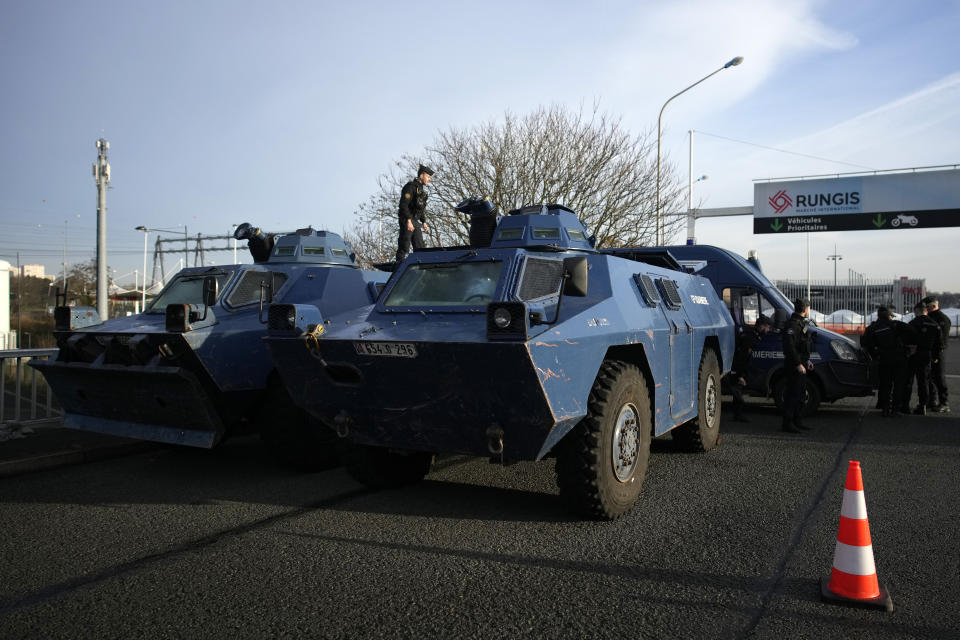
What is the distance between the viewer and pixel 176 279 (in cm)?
834

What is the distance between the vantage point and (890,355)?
10992 millimetres

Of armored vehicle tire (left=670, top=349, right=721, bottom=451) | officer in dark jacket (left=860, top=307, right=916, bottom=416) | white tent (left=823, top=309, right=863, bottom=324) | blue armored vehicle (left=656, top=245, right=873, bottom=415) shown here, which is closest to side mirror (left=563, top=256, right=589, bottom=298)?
armored vehicle tire (left=670, top=349, right=721, bottom=451)

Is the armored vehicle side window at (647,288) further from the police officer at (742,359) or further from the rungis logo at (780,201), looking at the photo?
the rungis logo at (780,201)

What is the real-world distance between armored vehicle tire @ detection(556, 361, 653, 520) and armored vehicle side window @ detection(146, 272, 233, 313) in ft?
14.6

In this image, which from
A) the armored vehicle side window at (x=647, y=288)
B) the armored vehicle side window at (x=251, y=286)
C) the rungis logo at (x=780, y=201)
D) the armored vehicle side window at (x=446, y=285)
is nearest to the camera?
the armored vehicle side window at (x=446, y=285)

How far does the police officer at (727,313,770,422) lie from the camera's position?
10.5 m

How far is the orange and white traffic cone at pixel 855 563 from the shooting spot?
3.77 metres

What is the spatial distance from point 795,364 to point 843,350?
1474 millimetres

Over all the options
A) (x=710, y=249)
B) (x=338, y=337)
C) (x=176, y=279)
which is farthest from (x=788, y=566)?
(x=710, y=249)

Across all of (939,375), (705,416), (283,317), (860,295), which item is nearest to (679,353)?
(705,416)

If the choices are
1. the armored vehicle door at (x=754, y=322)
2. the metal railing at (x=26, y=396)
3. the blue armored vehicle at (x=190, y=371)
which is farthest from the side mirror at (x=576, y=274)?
the armored vehicle door at (x=754, y=322)

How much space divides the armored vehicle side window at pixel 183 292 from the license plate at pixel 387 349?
3374mm

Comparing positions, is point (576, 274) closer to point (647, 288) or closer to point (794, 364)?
point (647, 288)

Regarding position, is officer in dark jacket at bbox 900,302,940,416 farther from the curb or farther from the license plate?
the curb
